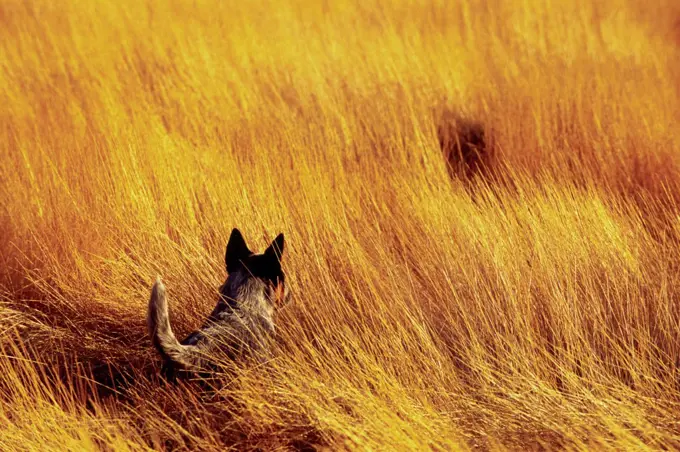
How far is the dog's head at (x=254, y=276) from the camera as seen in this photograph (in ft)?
9.62

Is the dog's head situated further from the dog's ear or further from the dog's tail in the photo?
the dog's tail

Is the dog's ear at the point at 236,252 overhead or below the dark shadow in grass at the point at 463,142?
overhead

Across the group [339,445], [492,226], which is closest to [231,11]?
[492,226]

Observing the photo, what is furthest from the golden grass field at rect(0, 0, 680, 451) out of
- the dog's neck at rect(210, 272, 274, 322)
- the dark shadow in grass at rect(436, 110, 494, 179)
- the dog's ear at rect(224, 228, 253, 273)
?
the dog's ear at rect(224, 228, 253, 273)

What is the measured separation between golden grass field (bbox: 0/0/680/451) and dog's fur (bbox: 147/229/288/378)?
0.09 metres

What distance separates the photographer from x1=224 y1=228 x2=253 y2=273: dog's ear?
3.03 metres

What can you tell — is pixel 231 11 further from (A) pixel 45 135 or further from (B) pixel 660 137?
(B) pixel 660 137

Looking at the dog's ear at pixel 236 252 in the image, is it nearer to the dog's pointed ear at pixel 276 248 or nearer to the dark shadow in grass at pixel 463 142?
the dog's pointed ear at pixel 276 248

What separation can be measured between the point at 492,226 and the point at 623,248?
1.93 ft

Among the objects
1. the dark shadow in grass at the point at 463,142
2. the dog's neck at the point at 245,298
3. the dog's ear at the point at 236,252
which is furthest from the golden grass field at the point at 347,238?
the dog's ear at the point at 236,252

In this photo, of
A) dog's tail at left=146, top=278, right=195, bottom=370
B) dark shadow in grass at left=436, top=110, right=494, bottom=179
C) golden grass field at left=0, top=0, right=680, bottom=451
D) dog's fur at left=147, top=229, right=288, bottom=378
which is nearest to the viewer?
dog's tail at left=146, top=278, right=195, bottom=370

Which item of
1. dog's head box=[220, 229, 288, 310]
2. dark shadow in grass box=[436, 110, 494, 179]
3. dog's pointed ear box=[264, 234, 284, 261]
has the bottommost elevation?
dark shadow in grass box=[436, 110, 494, 179]

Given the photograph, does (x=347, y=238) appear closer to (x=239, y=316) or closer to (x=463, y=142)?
(x=239, y=316)

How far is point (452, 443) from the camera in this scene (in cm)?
224
